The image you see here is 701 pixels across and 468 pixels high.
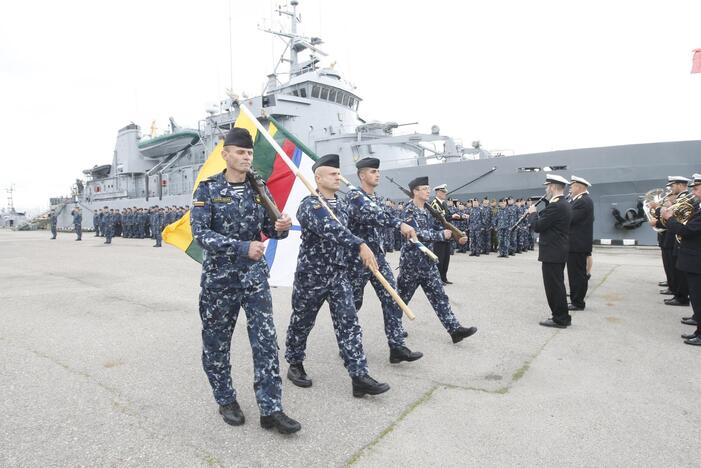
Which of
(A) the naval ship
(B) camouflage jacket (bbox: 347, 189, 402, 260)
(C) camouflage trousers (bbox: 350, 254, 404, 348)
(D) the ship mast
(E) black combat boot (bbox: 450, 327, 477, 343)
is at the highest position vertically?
(D) the ship mast

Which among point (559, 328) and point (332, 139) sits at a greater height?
point (332, 139)

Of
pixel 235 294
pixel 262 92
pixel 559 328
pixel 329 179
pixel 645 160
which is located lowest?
pixel 559 328

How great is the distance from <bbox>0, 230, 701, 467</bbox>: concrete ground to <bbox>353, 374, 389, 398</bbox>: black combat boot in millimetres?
79

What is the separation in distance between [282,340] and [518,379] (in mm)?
2224

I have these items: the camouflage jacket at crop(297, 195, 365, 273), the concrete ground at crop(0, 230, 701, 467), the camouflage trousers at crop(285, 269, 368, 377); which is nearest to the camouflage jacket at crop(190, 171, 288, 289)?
the camouflage jacket at crop(297, 195, 365, 273)

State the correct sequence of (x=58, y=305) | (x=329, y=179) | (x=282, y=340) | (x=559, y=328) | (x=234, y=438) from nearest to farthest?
1. (x=234, y=438)
2. (x=329, y=179)
3. (x=282, y=340)
4. (x=559, y=328)
5. (x=58, y=305)

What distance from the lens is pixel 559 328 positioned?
4.71m

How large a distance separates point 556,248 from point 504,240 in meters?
7.92

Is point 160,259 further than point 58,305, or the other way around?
point 160,259

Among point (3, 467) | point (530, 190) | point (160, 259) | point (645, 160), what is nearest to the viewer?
point (3, 467)

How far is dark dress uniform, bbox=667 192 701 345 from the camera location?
4125 millimetres

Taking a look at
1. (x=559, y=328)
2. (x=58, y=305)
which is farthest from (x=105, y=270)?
(x=559, y=328)

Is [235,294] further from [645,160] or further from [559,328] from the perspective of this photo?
[645,160]

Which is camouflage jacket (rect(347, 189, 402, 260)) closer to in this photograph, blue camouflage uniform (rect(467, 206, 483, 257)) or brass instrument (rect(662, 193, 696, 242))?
Result: brass instrument (rect(662, 193, 696, 242))
